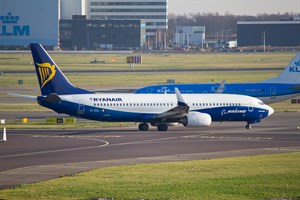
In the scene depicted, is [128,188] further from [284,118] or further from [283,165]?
[284,118]

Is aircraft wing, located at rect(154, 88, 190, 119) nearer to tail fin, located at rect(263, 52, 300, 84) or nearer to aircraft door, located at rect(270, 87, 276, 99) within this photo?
aircraft door, located at rect(270, 87, 276, 99)

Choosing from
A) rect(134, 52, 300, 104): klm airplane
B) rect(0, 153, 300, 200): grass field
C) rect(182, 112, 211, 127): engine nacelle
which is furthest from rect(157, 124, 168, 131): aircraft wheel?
rect(0, 153, 300, 200): grass field

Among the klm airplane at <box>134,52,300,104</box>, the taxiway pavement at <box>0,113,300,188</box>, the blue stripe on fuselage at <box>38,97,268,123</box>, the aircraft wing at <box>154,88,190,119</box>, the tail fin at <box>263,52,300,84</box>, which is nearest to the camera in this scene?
the taxiway pavement at <box>0,113,300,188</box>

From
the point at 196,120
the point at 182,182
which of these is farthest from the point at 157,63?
the point at 182,182

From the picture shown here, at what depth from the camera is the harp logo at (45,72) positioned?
66.4 metres

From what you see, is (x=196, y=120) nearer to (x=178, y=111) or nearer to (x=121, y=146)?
(x=178, y=111)

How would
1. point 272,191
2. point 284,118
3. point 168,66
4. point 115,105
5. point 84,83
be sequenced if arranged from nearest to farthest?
1. point 272,191
2. point 115,105
3. point 284,118
4. point 84,83
5. point 168,66

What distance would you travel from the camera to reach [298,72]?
85.5m

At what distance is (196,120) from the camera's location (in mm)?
67000

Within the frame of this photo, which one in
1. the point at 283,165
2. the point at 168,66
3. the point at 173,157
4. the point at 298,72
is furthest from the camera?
the point at 168,66

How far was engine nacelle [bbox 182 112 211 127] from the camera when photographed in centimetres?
6694

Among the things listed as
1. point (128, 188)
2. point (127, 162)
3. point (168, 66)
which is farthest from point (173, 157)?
point (168, 66)

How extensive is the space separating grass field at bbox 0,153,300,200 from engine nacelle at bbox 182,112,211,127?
17.7 meters

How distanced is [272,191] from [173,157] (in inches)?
523
